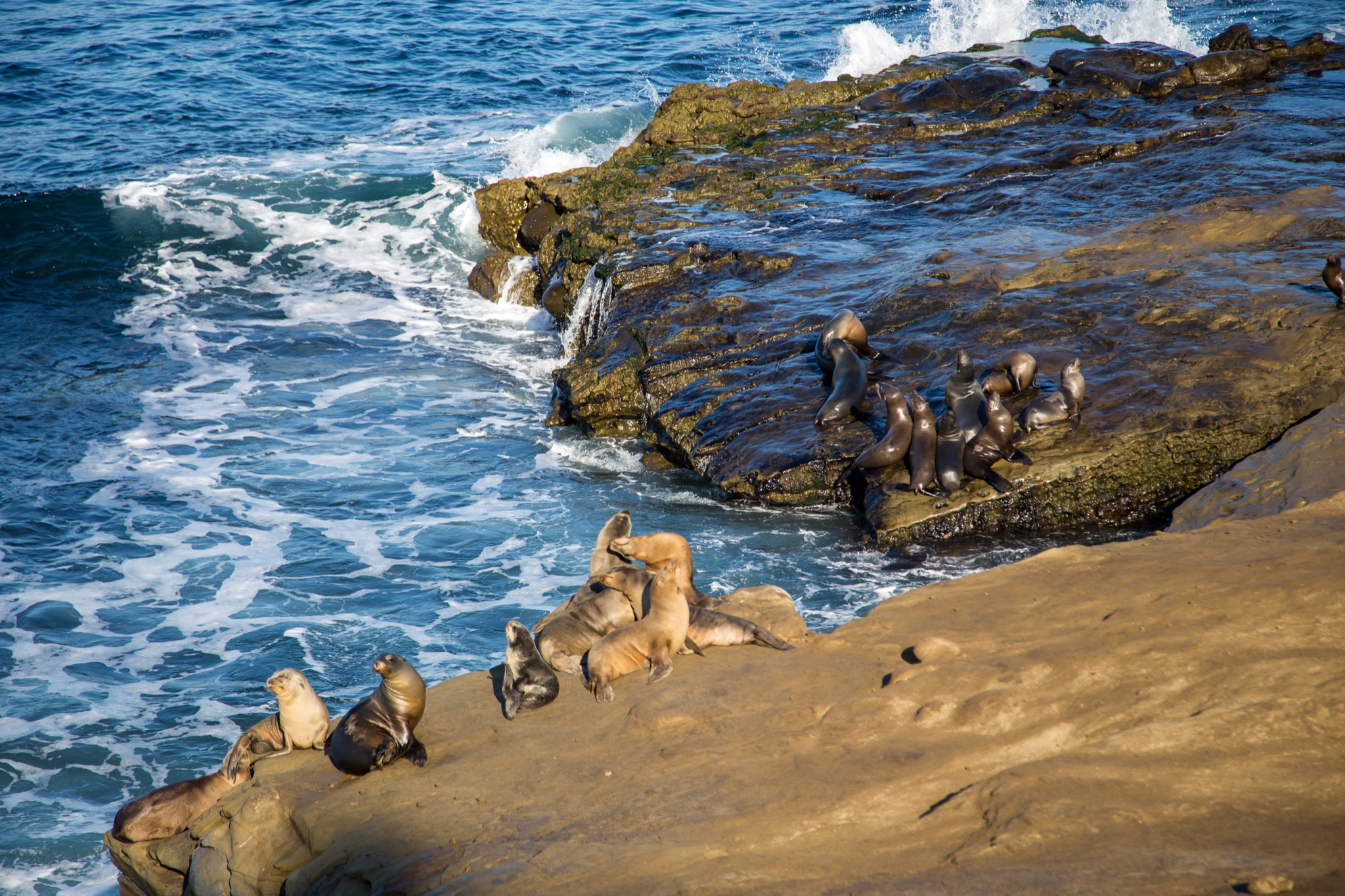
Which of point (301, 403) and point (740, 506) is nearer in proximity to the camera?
point (740, 506)

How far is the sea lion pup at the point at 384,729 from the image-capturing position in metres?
5.28

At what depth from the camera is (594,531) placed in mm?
10344

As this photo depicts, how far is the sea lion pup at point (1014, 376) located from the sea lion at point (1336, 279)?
2.99 metres

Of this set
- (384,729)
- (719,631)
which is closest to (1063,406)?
(719,631)

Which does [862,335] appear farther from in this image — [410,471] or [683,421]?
[410,471]

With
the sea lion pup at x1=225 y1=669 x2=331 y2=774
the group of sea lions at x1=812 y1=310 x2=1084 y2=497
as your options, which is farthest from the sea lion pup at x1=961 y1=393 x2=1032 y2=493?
the sea lion pup at x1=225 y1=669 x2=331 y2=774

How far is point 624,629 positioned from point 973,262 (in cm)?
808

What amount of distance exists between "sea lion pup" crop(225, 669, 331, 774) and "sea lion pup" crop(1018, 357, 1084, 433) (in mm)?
6632

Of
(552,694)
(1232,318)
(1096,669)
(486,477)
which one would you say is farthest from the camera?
(486,477)

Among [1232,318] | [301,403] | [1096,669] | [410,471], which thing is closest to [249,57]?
[301,403]

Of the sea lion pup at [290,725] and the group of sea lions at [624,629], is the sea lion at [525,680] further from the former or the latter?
the sea lion pup at [290,725]

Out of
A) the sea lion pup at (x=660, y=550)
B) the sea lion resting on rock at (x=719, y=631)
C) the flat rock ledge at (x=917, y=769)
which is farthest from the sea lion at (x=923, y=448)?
the sea lion resting on rock at (x=719, y=631)

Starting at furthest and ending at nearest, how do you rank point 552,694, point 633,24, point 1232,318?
point 633,24 → point 1232,318 → point 552,694

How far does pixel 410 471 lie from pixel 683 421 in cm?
380
